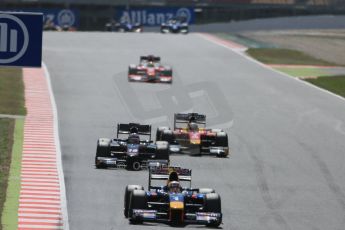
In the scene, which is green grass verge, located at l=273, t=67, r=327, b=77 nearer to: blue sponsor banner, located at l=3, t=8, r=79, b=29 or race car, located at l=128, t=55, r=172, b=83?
race car, located at l=128, t=55, r=172, b=83

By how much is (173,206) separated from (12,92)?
78.6 ft

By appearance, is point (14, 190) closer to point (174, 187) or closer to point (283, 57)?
point (174, 187)

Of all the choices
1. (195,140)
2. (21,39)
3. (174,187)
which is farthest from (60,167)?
(21,39)

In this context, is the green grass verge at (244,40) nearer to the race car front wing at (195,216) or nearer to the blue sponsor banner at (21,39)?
the race car front wing at (195,216)

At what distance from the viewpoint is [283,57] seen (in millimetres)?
68125

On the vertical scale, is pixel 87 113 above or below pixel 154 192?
below

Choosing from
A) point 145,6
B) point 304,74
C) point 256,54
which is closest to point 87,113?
point 304,74

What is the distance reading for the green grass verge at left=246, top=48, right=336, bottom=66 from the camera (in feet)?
213

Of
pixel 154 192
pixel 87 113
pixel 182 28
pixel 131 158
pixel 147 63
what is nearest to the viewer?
pixel 154 192

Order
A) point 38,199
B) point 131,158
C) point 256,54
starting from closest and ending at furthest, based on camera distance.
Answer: point 38,199, point 131,158, point 256,54

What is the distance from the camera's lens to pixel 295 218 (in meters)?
21.8

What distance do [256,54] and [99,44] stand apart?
1232 centimetres

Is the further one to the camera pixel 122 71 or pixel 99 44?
pixel 99 44

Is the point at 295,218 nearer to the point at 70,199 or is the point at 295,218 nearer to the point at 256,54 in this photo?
the point at 70,199
